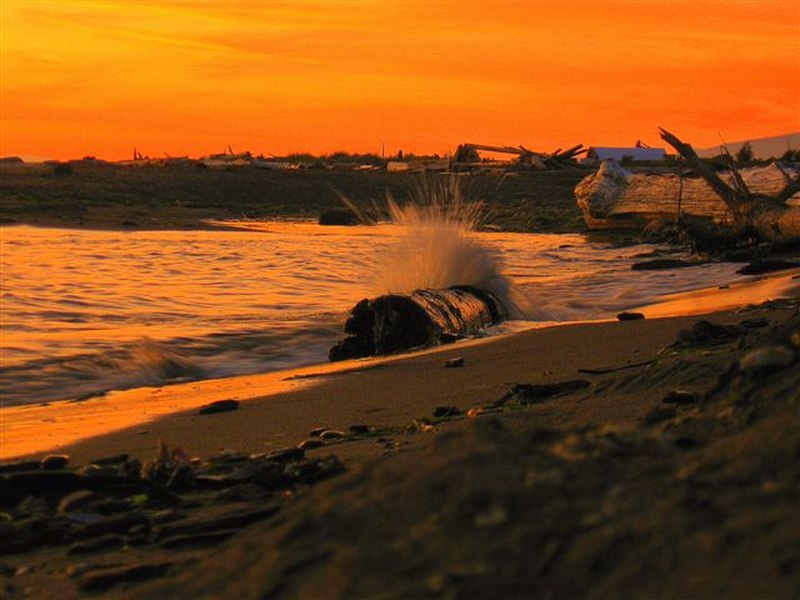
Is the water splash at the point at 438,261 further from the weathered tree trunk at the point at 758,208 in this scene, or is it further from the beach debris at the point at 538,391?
the weathered tree trunk at the point at 758,208

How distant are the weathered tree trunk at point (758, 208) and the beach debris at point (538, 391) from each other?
10271mm

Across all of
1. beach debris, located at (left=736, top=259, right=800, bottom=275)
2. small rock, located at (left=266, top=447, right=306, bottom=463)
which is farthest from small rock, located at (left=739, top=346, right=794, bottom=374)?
beach debris, located at (left=736, top=259, right=800, bottom=275)

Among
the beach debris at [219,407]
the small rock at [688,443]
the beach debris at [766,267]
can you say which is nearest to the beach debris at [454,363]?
the beach debris at [219,407]

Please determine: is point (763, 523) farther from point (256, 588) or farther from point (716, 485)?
point (256, 588)

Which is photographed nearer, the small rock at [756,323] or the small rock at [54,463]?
the small rock at [54,463]

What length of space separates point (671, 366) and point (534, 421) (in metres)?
0.86

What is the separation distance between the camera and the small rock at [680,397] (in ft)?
14.3

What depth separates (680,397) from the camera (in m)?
4.43

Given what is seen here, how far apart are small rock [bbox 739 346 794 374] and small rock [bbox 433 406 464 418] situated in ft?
7.60

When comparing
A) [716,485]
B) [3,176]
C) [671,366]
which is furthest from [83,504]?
[3,176]

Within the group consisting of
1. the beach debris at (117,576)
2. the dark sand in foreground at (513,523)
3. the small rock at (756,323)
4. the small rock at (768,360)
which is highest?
the small rock at (768,360)

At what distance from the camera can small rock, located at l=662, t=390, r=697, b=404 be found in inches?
171

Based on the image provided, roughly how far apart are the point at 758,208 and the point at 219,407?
11.1 meters

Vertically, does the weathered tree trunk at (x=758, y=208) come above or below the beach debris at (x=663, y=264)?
above
